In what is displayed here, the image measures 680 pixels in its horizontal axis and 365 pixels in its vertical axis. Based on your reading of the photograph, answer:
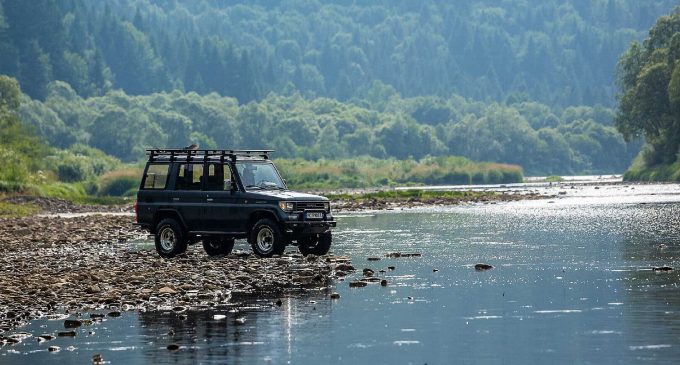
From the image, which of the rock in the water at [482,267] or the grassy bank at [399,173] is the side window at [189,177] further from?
the grassy bank at [399,173]

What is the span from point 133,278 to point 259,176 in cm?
768

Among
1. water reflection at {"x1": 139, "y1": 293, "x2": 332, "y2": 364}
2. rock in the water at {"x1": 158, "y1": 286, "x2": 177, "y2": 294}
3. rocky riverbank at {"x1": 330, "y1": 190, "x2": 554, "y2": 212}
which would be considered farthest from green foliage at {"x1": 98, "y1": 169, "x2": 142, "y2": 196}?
water reflection at {"x1": 139, "y1": 293, "x2": 332, "y2": 364}

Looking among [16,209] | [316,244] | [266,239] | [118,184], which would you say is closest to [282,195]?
[266,239]

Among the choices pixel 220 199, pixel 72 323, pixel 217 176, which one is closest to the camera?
pixel 72 323

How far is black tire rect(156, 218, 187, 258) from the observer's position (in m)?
38.9

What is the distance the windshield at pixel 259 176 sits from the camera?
38.0 meters

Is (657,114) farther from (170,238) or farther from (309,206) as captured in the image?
(309,206)

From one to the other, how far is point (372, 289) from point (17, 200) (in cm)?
6195

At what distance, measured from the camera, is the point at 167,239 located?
39.5 meters

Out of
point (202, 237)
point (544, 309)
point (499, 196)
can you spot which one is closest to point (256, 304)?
point (544, 309)

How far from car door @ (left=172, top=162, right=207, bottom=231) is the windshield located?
1.30 metres

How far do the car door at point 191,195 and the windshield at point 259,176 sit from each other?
130 centimetres

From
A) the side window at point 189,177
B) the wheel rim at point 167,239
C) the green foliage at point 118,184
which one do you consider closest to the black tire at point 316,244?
the side window at point 189,177

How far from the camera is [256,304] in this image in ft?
89.7
